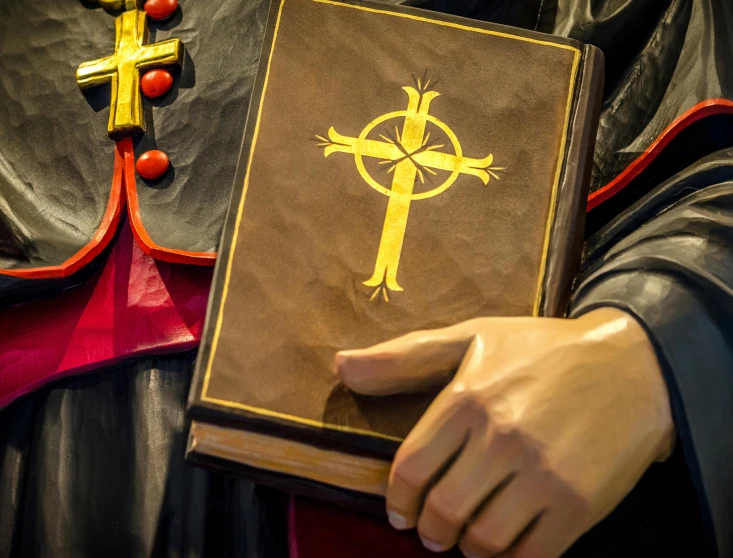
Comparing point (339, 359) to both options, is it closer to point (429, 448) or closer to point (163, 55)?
point (429, 448)

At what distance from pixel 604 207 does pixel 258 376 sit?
419 millimetres

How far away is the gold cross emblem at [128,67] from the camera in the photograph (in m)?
0.86

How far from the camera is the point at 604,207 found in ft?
2.73

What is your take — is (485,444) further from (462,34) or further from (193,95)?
(193,95)

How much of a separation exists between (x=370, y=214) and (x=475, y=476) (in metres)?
0.24

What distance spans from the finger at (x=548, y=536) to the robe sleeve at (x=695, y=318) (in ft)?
0.41

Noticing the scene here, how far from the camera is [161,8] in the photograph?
93 cm

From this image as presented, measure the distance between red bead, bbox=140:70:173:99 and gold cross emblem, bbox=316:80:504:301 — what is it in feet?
0.83

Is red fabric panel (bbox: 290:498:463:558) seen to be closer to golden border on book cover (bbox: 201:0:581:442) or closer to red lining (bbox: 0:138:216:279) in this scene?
golden border on book cover (bbox: 201:0:581:442)

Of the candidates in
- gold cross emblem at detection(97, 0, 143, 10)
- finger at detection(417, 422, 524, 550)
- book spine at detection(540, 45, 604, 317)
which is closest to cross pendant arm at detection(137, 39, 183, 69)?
gold cross emblem at detection(97, 0, 143, 10)

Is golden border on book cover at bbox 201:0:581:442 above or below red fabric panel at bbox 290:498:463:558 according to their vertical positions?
above

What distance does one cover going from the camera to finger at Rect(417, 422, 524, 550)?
0.57 metres

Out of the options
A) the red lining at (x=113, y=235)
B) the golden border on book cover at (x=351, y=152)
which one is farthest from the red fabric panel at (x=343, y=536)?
the red lining at (x=113, y=235)

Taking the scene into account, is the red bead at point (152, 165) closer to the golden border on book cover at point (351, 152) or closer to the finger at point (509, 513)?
the golden border on book cover at point (351, 152)
